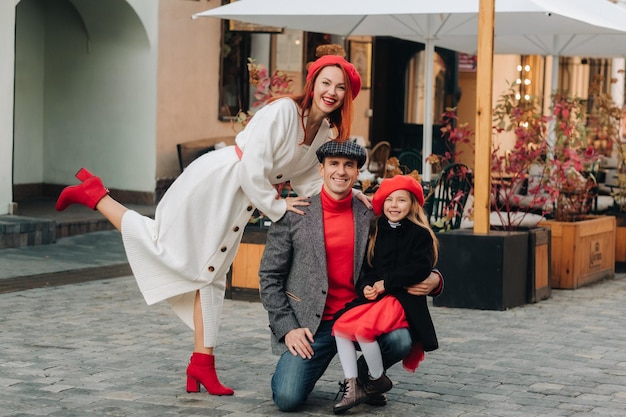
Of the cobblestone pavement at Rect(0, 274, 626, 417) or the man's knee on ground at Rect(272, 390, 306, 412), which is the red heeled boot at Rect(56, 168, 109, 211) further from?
the man's knee on ground at Rect(272, 390, 306, 412)

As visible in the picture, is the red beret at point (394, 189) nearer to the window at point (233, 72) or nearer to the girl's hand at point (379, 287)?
the girl's hand at point (379, 287)

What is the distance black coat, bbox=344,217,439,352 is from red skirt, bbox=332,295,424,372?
0.04 m

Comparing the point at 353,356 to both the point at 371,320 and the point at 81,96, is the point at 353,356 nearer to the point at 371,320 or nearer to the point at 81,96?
the point at 371,320

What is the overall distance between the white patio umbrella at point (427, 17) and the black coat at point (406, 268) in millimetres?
5261

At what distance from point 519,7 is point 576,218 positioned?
203cm

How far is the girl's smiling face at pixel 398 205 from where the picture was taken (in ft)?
20.1

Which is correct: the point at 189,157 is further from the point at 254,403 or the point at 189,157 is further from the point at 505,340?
the point at 254,403

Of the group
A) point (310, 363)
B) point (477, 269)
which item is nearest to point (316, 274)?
point (310, 363)

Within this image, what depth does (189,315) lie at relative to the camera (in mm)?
6492

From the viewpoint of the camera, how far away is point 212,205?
21.0ft

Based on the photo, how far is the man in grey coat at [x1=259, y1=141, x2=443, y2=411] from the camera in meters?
6.09

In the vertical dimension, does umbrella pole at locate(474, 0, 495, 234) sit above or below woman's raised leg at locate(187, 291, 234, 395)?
above

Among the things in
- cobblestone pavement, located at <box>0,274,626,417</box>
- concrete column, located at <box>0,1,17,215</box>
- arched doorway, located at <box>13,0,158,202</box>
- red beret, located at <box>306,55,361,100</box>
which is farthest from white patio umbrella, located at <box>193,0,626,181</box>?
red beret, located at <box>306,55,361,100</box>

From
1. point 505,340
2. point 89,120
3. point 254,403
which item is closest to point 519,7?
point 505,340
